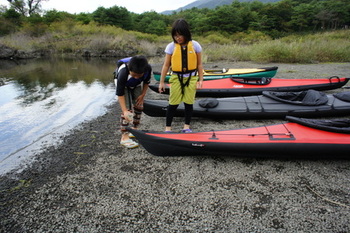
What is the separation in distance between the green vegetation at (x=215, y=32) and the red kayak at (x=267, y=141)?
29.3 ft

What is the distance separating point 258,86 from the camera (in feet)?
15.6

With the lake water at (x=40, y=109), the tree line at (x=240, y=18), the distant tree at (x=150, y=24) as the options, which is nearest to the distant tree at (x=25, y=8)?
the tree line at (x=240, y=18)

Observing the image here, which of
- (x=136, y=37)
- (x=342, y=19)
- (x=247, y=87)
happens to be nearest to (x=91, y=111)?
(x=247, y=87)

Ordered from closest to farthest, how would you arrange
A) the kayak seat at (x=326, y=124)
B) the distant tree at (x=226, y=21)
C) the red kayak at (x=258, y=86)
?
the kayak seat at (x=326, y=124) → the red kayak at (x=258, y=86) → the distant tree at (x=226, y=21)

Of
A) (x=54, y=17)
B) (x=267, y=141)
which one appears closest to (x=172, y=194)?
(x=267, y=141)

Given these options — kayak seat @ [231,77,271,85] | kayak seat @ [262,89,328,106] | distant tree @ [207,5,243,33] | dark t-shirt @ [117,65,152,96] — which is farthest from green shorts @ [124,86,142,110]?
distant tree @ [207,5,243,33]

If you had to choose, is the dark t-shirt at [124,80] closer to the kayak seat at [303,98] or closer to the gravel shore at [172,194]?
the gravel shore at [172,194]

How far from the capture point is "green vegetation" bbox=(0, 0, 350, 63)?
36.2 feet

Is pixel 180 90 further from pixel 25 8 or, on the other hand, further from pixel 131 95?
pixel 25 8

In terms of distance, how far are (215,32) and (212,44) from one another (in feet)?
36.3

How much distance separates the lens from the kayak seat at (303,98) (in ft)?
11.6

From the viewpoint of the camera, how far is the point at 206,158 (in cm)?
261

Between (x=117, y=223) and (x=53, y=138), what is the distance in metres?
2.45

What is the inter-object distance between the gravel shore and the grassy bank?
9.53 m
